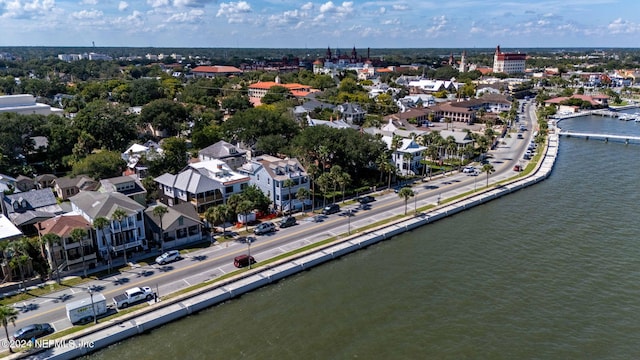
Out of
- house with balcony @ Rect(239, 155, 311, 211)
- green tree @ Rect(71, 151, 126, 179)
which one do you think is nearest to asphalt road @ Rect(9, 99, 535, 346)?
house with balcony @ Rect(239, 155, 311, 211)

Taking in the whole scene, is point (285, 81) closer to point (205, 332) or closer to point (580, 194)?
point (580, 194)

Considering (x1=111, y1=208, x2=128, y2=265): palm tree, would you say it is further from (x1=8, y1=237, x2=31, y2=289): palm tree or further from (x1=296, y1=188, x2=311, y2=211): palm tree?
(x1=296, y1=188, x2=311, y2=211): palm tree

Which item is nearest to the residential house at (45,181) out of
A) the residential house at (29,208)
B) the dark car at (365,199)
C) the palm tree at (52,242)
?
the residential house at (29,208)

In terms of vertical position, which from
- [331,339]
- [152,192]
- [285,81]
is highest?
[285,81]

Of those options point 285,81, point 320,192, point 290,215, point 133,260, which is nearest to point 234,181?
point 290,215

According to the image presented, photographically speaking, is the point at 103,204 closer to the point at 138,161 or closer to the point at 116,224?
the point at 116,224

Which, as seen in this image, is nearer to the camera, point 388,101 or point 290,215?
point 290,215
